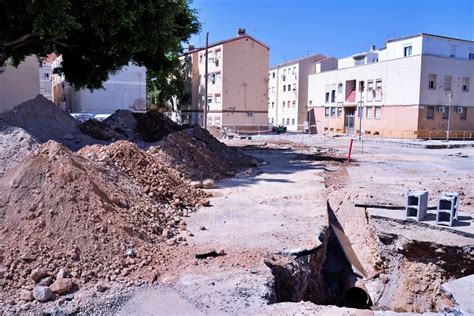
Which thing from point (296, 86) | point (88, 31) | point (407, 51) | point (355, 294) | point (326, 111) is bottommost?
point (355, 294)

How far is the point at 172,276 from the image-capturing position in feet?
19.4

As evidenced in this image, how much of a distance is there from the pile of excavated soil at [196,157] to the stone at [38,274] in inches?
275

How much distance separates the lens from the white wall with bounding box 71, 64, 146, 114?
41662mm

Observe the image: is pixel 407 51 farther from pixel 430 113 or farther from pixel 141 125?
pixel 141 125

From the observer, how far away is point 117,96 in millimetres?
43000

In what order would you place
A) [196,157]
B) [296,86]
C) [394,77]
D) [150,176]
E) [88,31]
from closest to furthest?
1. [150,176]
2. [196,157]
3. [88,31]
4. [394,77]
5. [296,86]

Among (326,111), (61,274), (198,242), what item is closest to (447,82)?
(326,111)

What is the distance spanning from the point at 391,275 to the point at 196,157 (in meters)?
7.61

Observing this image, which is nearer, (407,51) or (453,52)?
(407,51)

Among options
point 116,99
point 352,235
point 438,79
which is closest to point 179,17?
point 352,235

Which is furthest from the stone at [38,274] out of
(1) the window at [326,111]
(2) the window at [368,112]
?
(1) the window at [326,111]

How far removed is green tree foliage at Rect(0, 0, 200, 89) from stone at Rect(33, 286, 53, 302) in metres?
10.2

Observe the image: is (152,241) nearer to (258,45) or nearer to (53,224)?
(53,224)

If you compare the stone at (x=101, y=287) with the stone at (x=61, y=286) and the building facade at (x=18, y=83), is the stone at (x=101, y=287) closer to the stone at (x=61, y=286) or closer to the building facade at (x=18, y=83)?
the stone at (x=61, y=286)
